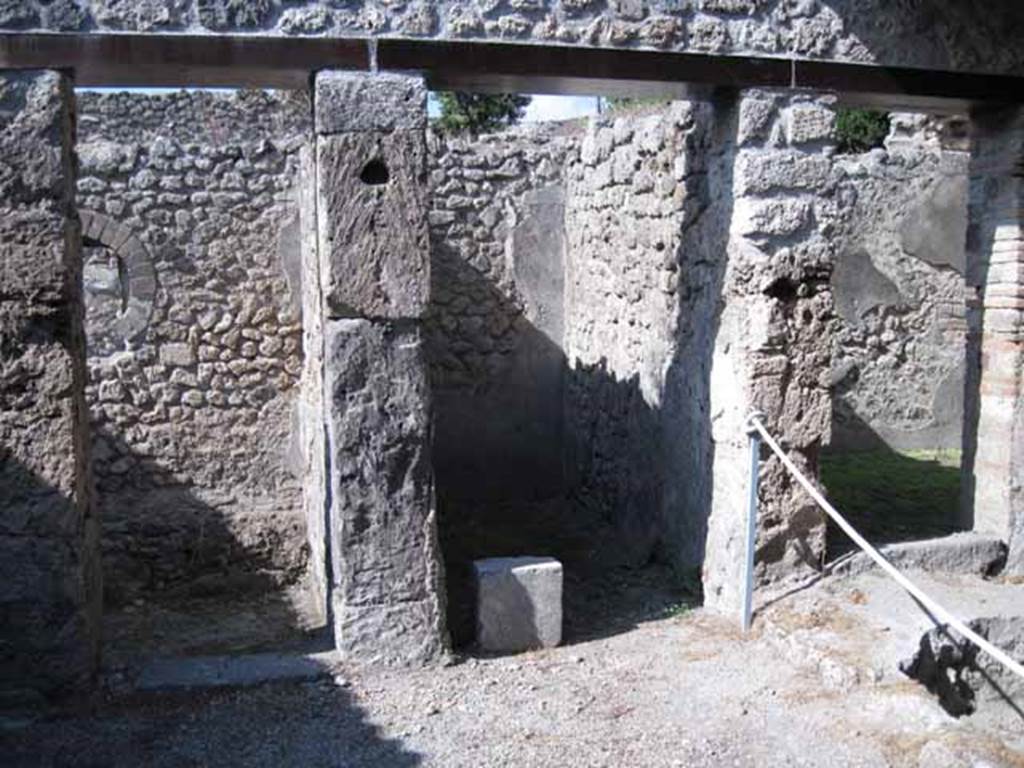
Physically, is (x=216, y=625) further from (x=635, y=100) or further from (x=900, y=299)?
(x=635, y=100)

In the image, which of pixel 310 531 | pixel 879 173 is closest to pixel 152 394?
pixel 310 531

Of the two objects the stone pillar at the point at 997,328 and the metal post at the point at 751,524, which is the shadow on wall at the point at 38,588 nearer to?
the metal post at the point at 751,524

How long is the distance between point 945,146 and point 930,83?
16.3 feet

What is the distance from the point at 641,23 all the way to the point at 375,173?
1.47 meters

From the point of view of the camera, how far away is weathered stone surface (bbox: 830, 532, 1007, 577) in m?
5.83

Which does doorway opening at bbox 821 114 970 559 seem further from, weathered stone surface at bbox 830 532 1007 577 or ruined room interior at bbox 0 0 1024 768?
weathered stone surface at bbox 830 532 1007 577

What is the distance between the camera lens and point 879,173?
9.52 m

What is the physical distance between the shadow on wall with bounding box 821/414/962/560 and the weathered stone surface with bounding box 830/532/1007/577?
0.24 metres

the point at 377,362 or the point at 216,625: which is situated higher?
the point at 377,362

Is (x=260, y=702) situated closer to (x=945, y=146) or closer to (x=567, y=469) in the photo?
(x=567, y=469)

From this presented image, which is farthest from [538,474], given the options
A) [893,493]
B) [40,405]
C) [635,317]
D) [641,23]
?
[40,405]

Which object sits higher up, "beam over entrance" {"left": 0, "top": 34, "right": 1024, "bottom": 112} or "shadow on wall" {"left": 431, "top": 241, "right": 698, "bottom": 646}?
"beam over entrance" {"left": 0, "top": 34, "right": 1024, "bottom": 112}

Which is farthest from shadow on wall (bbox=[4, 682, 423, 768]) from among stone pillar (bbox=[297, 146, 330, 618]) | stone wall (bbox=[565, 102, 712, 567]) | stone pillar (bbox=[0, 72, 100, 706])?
stone wall (bbox=[565, 102, 712, 567])

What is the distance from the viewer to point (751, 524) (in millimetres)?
5254
